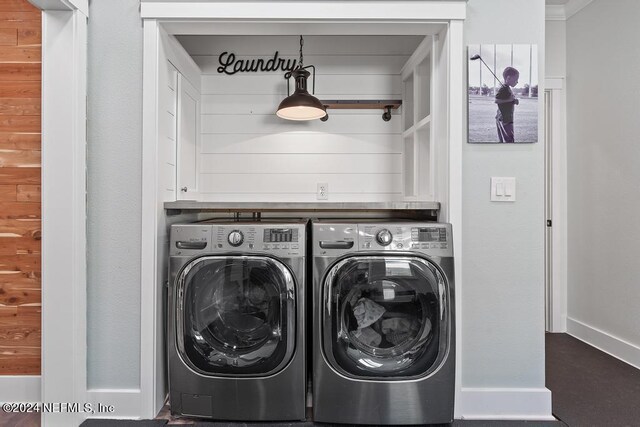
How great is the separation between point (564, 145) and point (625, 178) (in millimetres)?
623

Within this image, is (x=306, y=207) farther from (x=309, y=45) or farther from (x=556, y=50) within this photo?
(x=556, y=50)

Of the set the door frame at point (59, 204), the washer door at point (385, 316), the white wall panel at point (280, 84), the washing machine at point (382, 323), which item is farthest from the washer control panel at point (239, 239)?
the white wall panel at point (280, 84)

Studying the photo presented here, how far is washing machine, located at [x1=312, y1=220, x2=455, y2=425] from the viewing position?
1626mm

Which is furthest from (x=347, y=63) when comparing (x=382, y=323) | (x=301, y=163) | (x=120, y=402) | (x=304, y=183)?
(x=120, y=402)

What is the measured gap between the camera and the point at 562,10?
2906 millimetres

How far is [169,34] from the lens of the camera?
1.88 m

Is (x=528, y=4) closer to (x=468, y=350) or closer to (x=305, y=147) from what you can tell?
(x=305, y=147)

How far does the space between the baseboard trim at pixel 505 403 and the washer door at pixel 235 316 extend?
0.94 metres

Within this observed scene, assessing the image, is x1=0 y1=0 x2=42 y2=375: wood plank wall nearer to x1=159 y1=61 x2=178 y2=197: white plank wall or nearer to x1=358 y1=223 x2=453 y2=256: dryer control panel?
x1=159 y1=61 x2=178 y2=197: white plank wall

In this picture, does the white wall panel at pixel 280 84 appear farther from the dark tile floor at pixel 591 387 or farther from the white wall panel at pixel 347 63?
the dark tile floor at pixel 591 387

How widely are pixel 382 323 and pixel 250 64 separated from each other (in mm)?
1904

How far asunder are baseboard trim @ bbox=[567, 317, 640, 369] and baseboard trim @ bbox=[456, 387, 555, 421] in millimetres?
1061

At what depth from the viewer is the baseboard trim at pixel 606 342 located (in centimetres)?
235

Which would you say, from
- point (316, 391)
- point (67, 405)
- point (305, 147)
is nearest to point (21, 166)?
point (67, 405)
